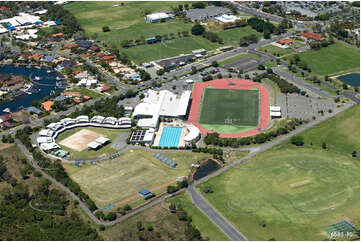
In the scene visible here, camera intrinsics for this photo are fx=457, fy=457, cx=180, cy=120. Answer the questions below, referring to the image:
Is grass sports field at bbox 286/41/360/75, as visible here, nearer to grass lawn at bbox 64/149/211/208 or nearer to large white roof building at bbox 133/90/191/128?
large white roof building at bbox 133/90/191/128

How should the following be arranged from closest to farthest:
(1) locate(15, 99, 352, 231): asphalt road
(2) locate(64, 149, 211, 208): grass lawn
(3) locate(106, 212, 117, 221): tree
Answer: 1. (1) locate(15, 99, 352, 231): asphalt road
2. (3) locate(106, 212, 117, 221): tree
3. (2) locate(64, 149, 211, 208): grass lawn

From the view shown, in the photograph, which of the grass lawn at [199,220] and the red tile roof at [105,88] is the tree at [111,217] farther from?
the red tile roof at [105,88]

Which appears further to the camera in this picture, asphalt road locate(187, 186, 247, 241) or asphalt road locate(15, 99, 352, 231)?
asphalt road locate(15, 99, 352, 231)

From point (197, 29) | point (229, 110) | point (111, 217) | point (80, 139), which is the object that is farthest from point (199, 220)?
point (197, 29)

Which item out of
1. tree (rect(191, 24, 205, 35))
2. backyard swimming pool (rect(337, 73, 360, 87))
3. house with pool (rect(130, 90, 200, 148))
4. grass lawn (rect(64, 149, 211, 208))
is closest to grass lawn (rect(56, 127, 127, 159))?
grass lawn (rect(64, 149, 211, 208))

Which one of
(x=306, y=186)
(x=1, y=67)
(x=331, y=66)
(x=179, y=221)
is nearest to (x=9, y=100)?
(x=1, y=67)

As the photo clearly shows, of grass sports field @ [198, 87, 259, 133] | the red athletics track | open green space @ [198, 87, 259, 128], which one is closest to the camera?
the red athletics track
